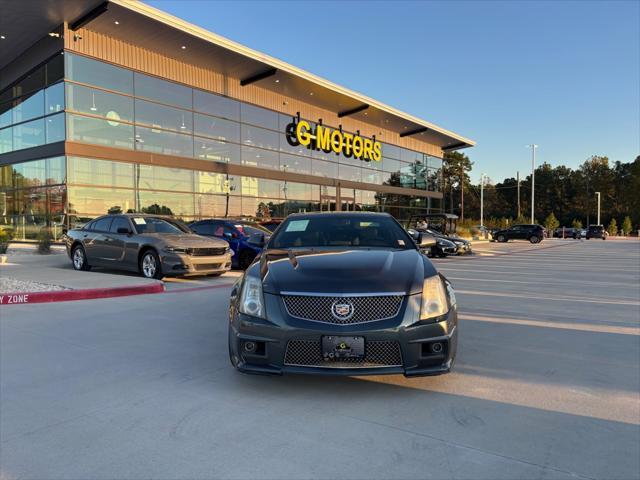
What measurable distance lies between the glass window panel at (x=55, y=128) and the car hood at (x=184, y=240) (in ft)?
38.6

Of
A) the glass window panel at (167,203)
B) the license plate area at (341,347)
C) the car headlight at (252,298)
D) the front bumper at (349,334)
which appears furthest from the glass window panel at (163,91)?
the license plate area at (341,347)

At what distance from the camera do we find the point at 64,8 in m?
17.8

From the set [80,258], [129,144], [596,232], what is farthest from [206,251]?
[596,232]

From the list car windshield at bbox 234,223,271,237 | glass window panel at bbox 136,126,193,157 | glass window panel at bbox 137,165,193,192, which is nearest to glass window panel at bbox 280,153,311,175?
glass window panel at bbox 136,126,193,157

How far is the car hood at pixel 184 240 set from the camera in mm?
10578

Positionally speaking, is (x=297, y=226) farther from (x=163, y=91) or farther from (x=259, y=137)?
(x=259, y=137)

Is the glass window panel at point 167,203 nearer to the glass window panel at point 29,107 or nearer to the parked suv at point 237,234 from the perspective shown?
the glass window panel at point 29,107

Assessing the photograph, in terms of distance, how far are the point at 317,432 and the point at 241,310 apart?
3.79 feet

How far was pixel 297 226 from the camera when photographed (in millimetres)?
5426

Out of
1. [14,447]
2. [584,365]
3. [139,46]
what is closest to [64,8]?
[139,46]

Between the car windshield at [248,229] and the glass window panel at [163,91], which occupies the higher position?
the glass window panel at [163,91]

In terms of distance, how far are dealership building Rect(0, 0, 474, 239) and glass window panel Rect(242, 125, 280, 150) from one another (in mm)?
82

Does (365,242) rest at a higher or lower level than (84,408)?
higher

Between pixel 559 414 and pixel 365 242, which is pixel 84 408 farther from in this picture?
pixel 559 414
